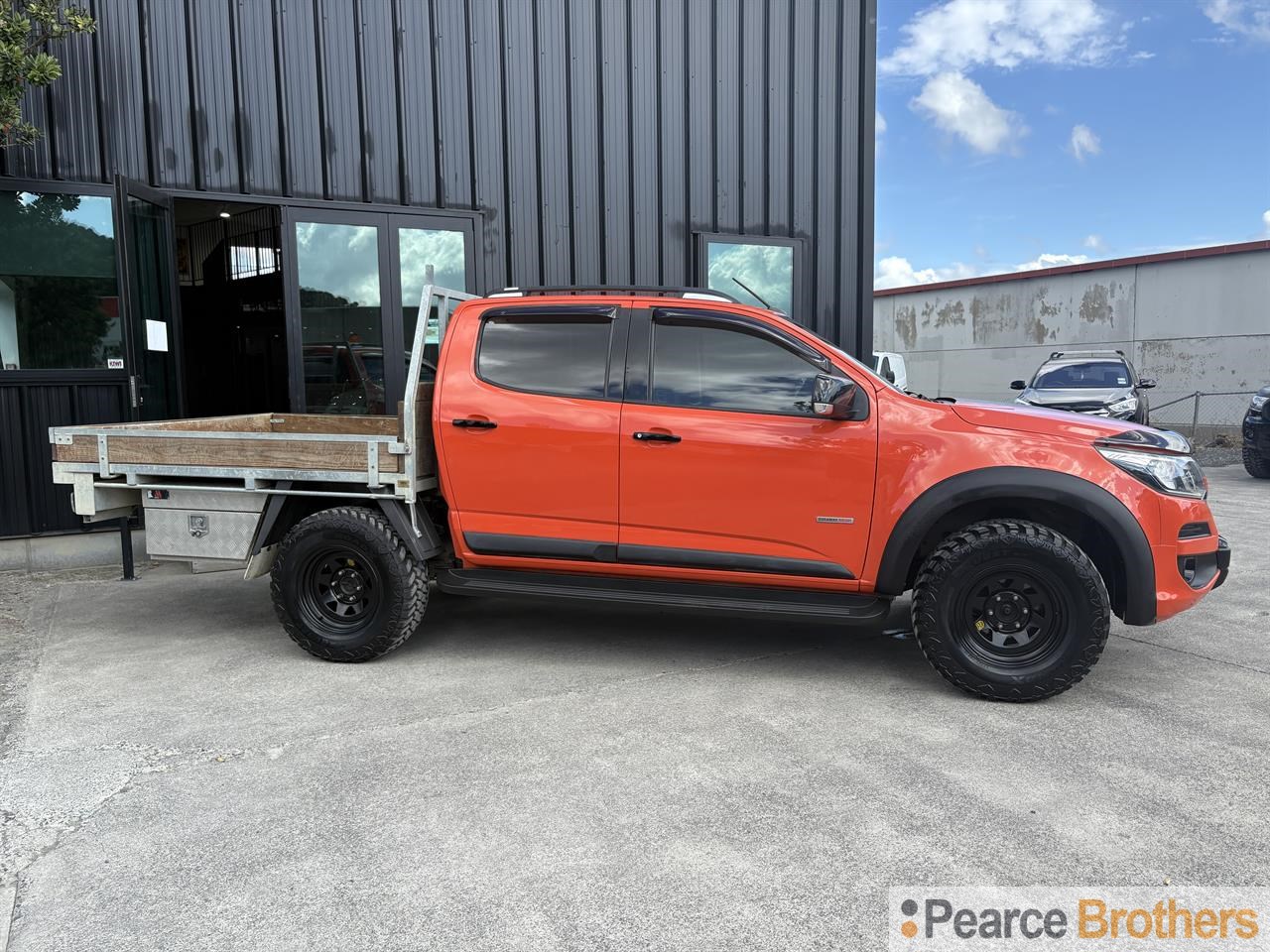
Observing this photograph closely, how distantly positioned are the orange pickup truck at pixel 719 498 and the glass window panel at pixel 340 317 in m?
3.06

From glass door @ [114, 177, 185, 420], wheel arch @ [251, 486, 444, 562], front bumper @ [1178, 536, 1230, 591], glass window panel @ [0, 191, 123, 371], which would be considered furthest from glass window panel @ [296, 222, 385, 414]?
front bumper @ [1178, 536, 1230, 591]

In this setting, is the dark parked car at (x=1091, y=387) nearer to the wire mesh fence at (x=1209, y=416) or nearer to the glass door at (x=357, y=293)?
the wire mesh fence at (x=1209, y=416)

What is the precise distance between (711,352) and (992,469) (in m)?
1.44

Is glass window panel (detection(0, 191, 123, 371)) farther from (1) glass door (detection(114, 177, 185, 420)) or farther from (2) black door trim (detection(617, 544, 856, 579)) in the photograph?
(2) black door trim (detection(617, 544, 856, 579))

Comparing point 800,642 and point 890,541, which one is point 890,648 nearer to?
point 800,642

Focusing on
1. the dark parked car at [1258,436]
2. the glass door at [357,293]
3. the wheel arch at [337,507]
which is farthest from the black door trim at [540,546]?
the dark parked car at [1258,436]

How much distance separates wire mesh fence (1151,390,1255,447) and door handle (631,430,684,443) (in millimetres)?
15705

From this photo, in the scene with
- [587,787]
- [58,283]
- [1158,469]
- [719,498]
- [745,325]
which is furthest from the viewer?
[58,283]

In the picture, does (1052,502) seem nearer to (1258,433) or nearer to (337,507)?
(337,507)

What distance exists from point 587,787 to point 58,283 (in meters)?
6.54

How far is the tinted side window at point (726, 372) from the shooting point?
4.30 meters

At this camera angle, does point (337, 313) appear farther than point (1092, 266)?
No

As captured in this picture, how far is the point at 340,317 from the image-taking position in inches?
314

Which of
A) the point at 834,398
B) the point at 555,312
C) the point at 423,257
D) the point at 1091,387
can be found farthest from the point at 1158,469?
the point at 1091,387
